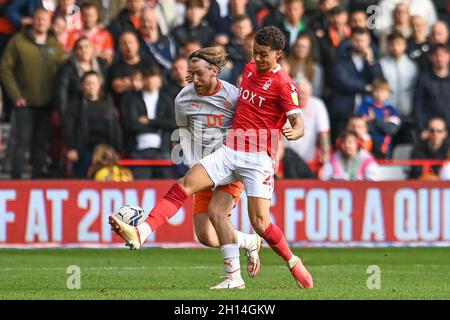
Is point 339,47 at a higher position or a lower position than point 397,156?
higher

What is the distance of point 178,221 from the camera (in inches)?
689

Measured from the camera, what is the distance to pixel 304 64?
62.8 feet

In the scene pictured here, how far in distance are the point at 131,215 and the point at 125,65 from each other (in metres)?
8.02

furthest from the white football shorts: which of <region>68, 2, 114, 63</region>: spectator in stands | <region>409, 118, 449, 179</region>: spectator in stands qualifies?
<region>68, 2, 114, 63</region>: spectator in stands

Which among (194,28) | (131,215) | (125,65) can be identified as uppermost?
(194,28)

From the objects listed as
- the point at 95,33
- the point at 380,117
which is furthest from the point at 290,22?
the point at 95,33

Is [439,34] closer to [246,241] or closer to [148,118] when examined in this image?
[148,118]

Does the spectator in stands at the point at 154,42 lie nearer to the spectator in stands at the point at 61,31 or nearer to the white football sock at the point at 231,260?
the spectator in stands at the point at 61,31

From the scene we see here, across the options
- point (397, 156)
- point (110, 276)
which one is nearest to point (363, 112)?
point (397, 156)

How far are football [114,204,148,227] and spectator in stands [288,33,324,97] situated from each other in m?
8.14

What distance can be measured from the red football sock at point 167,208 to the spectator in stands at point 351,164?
719 centimetres

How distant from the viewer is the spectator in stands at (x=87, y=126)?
18312mm
